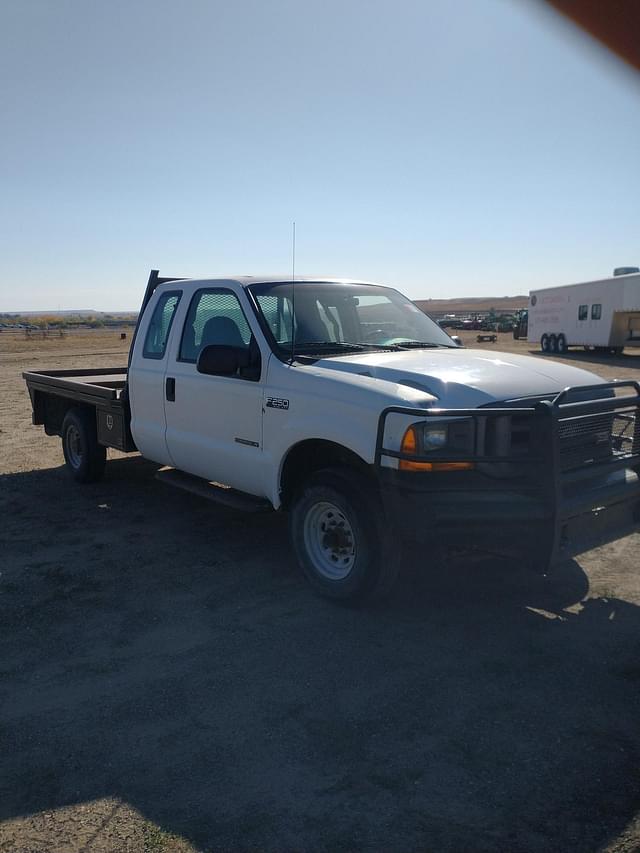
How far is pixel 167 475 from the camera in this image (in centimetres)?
637

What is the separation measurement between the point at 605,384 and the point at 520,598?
1514mm

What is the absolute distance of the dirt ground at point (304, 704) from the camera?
2807 millimetres

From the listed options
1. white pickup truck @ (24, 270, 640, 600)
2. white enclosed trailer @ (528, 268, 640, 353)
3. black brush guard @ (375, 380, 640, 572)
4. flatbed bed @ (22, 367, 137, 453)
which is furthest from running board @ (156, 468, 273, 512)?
white enclosed trailer @ (528, 268, 640, 353)

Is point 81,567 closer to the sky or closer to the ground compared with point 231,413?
closer to the ground

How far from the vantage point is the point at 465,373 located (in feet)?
15.5

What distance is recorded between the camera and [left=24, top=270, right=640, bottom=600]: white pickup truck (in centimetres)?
420

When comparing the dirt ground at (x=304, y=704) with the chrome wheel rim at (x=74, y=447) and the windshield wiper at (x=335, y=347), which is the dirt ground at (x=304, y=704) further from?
the chrome wheel rim at (x=74, y=447)

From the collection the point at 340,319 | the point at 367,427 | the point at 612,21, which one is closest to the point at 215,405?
the point at 340,319

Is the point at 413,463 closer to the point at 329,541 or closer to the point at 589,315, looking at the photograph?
the point at 329,541

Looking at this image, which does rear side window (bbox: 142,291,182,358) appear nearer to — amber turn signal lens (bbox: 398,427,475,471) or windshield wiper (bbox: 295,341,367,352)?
windshield wiper (bbox: 295,341,367,352)

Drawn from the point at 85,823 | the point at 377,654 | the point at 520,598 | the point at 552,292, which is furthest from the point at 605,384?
the point at 552,292

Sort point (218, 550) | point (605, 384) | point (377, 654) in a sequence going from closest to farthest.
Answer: point (377, 654) < point (605, 384) < point (218, 550)

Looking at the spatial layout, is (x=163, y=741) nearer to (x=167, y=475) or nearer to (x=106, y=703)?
(x=106, y=703)

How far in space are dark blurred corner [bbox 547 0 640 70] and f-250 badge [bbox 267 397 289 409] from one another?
2857 millimetres
